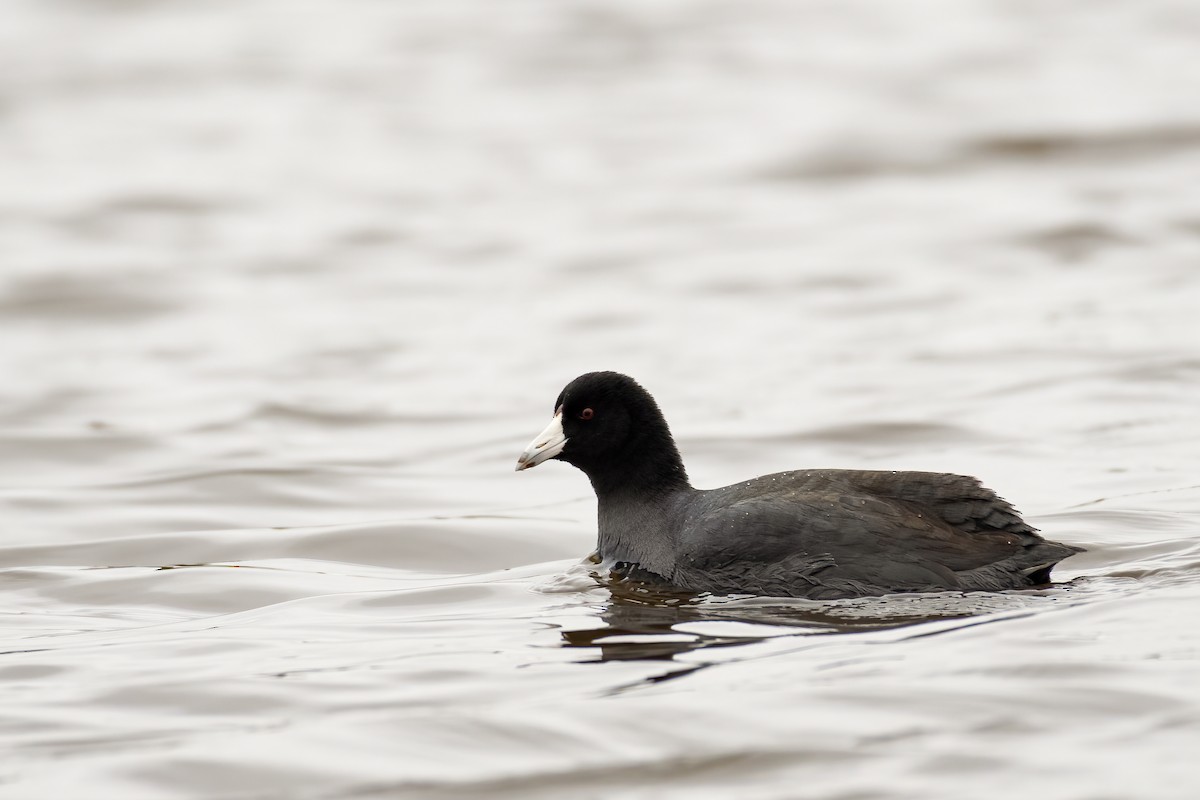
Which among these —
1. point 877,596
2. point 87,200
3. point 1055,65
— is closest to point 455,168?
point 87,200

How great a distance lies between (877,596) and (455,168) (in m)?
16.3

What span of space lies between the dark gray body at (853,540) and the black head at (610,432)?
1.73ft

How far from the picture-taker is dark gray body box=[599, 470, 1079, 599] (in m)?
7.08

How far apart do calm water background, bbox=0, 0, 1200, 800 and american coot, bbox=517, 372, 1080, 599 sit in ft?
0.58

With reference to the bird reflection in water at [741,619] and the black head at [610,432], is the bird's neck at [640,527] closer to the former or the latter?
the black head at [610,432]

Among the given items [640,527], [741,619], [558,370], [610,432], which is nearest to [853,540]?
[741,619]

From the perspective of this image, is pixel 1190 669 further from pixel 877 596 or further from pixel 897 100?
pixel 897 100

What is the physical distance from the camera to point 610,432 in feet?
27.2

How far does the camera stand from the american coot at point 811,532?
709cm

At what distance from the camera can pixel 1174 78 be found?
81.2ft

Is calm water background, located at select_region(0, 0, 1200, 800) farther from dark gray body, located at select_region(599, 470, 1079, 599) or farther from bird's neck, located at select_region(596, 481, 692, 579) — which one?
bird's neck, located at select_region(596, 481, 692, 579)

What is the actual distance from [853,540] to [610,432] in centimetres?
158

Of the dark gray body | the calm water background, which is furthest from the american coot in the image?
the calm water background

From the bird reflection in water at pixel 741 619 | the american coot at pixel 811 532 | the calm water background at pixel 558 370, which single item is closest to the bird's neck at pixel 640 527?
the american coot at pixel 811 532
